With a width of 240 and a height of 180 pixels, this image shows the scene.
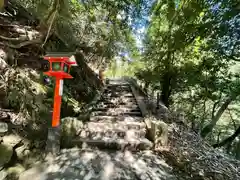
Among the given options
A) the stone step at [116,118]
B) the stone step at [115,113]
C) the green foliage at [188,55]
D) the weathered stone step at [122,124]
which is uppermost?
the green foliage at [188,55]

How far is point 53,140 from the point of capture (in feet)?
12.3

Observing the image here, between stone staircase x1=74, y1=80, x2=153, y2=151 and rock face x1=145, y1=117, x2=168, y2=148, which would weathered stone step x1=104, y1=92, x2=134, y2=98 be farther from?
rock face x1=145, y1=117, x2=168, y2=148

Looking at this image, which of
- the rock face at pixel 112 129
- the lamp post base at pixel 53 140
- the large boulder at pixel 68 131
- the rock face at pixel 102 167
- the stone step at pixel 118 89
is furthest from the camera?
the stone step at pixel 118 89

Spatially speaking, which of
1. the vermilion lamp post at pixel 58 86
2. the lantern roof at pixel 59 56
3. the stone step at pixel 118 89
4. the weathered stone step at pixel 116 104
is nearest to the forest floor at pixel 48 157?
the vermilion lamp post at pixel 58 86

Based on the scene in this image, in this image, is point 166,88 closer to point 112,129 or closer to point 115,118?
point 115,118

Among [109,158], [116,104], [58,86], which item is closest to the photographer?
[109,158]

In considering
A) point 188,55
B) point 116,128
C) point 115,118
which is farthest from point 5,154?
point 188,55

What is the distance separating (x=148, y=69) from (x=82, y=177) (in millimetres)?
7499

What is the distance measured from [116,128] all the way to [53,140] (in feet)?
5.53

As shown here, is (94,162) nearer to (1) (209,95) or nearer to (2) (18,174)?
(2) (18,174)

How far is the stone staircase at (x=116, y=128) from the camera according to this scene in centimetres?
416

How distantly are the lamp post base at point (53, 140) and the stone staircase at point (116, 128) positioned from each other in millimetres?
462

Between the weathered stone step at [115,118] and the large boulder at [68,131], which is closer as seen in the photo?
the large boulder at [68,131]

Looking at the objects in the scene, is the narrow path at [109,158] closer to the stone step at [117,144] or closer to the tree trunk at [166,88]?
the stone step at [117,144]
